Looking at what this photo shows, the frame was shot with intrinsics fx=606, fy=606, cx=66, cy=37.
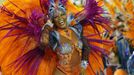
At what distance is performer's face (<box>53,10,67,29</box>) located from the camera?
359 cm

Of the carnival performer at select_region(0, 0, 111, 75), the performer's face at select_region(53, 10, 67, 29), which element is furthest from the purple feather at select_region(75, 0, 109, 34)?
the performer's face at select_region(53, 10, 67, 29)

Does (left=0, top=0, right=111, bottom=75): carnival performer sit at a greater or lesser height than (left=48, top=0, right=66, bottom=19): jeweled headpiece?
lesser

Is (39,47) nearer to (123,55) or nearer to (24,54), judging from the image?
(24,54)

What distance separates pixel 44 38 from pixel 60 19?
0.49 feet

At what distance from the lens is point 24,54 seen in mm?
3668

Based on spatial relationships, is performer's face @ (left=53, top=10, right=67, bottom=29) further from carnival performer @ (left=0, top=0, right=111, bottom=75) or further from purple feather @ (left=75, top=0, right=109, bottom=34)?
purple feather @ (left=75, top=0, right=109, bottom=34)

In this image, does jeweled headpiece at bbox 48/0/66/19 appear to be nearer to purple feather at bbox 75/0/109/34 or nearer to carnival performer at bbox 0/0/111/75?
carnival performer at bbox 0/0/111/75

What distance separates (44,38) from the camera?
357 centimetres

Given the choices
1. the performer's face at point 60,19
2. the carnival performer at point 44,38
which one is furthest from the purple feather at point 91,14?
the performer's face at point 60,19

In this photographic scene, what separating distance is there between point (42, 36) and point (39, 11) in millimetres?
163

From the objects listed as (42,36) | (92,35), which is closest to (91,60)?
(92,35)

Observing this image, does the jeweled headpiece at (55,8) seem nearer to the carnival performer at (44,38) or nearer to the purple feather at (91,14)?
the carnival performer at (44,38)

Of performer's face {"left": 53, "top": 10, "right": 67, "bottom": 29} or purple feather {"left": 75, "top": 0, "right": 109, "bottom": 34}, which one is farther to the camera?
purple feather {"left": 75, "top": 0, "right": 109, "bottom": 34}

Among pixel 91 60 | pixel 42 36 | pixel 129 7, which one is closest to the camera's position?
pixel 42 36
